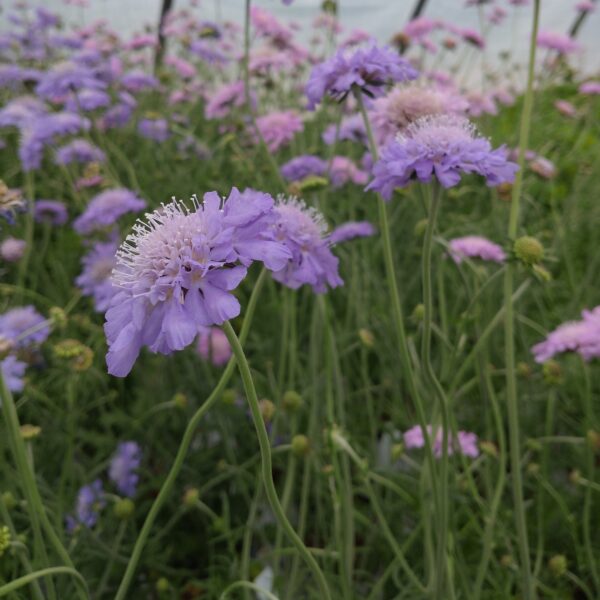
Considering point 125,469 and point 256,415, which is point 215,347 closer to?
point 125,469

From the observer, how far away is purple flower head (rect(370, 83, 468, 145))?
86 centimetres

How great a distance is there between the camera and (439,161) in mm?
620

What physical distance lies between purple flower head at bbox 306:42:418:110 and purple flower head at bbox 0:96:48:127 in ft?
3.86

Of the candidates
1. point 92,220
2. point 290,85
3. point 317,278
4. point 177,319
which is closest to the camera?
point 177,319

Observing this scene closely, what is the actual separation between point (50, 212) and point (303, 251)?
4.00 feet

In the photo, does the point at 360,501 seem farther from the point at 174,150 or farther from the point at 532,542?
the point at 174,150

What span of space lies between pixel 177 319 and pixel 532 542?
840mm

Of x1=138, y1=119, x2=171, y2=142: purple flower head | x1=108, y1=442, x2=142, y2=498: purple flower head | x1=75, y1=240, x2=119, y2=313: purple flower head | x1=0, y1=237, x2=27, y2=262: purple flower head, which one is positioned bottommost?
x1=108, y1=442, x2=142, y2=498: purple flower head

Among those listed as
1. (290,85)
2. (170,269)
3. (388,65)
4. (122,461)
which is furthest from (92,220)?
(290,85)

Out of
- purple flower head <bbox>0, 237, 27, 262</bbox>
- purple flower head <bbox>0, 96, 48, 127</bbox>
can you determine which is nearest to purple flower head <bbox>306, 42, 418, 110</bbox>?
purple flower head <bbox>0, 237, 27, 262</bbox>

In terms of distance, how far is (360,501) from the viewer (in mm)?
1159

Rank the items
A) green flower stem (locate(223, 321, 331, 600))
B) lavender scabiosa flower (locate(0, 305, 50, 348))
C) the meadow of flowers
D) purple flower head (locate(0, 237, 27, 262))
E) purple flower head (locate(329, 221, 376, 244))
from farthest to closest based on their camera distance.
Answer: purple flower head (locate(0, 237, 27, 262))
purple flower head (locate(329, 221, 376, 244))
lavender scabiosa flower (locate(0, 305, 50, 348))
the meadow of flowers
green flower stem (locate(223, 321, 331, 600))

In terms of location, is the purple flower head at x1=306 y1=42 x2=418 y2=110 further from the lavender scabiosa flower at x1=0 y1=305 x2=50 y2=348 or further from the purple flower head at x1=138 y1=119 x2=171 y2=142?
the purple flower head at x1=138 y1=119 x2=171 y2=142

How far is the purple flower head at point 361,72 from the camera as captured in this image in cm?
75
